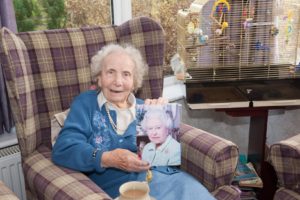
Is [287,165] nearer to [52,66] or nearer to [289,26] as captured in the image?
[289,26]

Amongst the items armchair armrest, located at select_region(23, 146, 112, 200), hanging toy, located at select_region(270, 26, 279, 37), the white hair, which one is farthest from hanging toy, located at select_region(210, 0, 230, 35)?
armchair armrest, located at select_region(23, 146, 112, 200)

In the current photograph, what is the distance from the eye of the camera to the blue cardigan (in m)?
1.25

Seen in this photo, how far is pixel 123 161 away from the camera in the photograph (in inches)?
48.0

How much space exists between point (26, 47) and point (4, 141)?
1.78 ft

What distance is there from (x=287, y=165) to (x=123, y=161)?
66cm

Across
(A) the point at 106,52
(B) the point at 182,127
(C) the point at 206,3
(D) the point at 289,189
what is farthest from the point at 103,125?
(C) the point at 206,3

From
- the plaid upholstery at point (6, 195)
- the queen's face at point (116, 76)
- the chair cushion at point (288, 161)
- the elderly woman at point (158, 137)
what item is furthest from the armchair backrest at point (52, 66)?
the chair cushion at point (288, 161)

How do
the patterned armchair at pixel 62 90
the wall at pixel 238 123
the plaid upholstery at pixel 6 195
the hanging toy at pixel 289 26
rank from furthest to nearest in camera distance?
1. the wall at pixel 238 123
2. the hanging toy at pixel 289 26
3. the patterned armchair at pixel 62 90
4. the plaid upholstery at pixel 6 195

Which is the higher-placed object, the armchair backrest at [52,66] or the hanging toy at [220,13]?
the hanging toy at [220,13]

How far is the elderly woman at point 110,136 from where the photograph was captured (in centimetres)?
125

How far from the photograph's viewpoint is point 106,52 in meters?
1.43

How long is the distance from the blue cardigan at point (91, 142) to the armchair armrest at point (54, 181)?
0.14 ft

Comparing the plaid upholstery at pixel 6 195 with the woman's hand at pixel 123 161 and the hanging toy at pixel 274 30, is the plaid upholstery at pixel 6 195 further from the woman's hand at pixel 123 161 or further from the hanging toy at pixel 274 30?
the hanging toy at pixel 274 30

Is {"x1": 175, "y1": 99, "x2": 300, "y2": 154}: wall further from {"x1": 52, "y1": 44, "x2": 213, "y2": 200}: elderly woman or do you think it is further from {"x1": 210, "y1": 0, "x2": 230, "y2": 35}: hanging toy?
{"x1": 52, "y1": 44, "x2": 213, "y2": 200}: elderly woman
